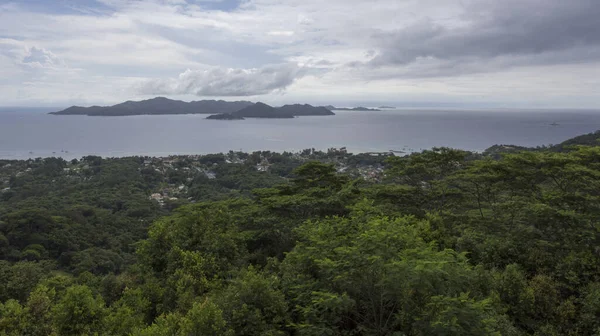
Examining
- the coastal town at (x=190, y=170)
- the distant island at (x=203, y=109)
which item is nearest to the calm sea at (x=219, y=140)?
the coastal town at (x=190, y=170)

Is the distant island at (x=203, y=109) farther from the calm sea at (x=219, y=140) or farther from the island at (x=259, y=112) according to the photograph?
the calm sea at (x=219, y=140)

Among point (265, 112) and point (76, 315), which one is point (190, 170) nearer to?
point (76, 315)

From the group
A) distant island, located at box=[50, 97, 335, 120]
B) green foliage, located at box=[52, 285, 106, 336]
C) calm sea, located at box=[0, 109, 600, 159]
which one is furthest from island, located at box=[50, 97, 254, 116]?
green foliage, located at box=[52, 285, 106, 336]

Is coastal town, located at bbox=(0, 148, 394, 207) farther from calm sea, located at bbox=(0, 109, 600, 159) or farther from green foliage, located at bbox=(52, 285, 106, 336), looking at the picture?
green foliage, located at bbox=(52, 285, 106, 336)

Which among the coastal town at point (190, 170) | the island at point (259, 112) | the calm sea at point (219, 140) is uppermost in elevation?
the island at point (259, 112)

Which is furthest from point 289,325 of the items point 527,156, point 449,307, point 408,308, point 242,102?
point 242,102

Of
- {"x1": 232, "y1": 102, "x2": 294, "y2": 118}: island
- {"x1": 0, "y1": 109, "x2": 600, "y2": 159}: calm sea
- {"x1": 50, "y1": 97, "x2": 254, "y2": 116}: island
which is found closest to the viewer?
{"x1": 0, "y1": 109, "x2": 600, "y2": 159}: calm sea

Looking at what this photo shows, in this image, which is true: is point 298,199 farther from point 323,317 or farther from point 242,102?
Result: point 242,102
